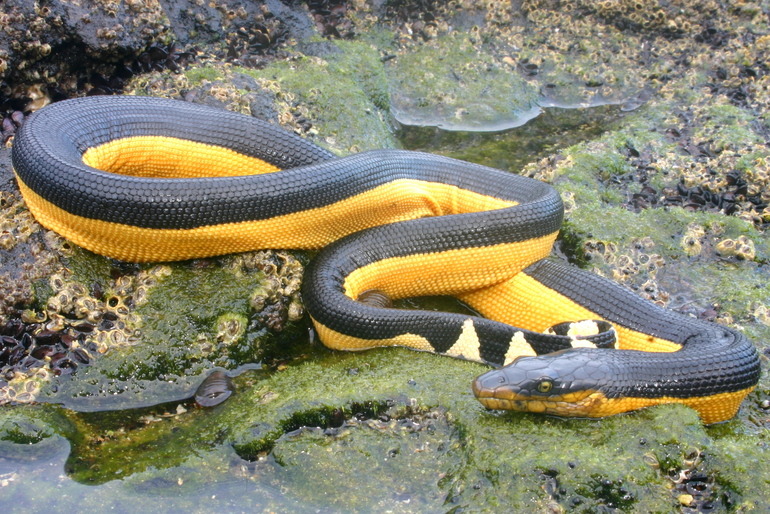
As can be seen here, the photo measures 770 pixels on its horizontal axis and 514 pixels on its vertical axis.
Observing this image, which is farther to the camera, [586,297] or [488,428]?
[586,297]

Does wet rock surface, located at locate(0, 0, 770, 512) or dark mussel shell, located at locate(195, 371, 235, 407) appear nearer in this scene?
wet rock surface, located at locate(0, 0, 770, 512)

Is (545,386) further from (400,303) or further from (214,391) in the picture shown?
(214,391)

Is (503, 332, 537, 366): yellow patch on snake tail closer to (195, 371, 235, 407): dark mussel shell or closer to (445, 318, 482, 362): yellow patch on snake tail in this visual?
(445, 318, 482, 362): yellow patch on snake tail

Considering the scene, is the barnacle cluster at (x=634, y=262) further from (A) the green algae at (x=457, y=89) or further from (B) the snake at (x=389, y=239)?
(A) the green algae at (x=457, y=89)

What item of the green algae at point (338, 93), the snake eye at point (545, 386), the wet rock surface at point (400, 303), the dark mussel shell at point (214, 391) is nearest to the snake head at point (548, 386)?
the snake eye at point (545, 386)

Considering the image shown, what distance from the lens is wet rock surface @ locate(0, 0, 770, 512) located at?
13.3ft

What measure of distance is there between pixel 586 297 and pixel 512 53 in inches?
218

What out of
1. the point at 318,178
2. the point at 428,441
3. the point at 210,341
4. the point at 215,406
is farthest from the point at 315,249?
the point at 428,441

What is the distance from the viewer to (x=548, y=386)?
4.50 metres

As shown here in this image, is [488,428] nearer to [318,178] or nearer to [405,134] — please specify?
[318,178]

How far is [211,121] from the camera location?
657 centimetres

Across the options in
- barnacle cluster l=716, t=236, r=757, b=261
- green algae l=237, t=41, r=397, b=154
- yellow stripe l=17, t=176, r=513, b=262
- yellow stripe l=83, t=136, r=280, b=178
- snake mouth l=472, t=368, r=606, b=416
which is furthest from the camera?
green algae l=237, t=41, r=397, b=154

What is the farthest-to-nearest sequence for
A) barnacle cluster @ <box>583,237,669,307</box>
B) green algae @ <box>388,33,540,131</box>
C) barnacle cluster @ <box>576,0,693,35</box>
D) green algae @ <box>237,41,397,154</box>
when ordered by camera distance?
barnacle cluster @ <box>576,0,693,35</box>
green algae @ <box>388,33,540,131</box>
green algae @ <box>237,41,397,154</box>
barnacle cluster @ <box>583,237,669,307</box>

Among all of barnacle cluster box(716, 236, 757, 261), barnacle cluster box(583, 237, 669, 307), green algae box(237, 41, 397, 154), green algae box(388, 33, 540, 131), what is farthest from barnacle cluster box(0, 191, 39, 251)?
barnacle cluster box(716, 236, 757, 261)
